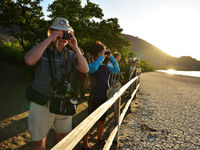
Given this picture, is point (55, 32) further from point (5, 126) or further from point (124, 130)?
point (5, 126)

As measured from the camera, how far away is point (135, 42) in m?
174

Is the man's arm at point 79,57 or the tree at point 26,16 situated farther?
the tree at point 26,16

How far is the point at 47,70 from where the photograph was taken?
144 cm

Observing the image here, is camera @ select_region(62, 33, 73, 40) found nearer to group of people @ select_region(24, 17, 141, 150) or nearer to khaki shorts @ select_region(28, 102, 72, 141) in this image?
group of people @ select_region(24, 17, 141, 150)

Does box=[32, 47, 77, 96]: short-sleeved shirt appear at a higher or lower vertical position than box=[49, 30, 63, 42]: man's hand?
lower

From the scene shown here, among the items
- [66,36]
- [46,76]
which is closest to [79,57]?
[66,36]

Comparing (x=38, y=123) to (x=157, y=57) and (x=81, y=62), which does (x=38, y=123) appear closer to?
(x=81, y=62)

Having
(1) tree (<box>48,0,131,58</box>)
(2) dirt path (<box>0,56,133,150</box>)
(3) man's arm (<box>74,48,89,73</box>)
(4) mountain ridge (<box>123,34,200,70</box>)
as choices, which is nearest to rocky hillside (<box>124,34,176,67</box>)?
(4) mountain ridge (<box>123,34,200,70</box>)

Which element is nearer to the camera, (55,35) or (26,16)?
(55,35)

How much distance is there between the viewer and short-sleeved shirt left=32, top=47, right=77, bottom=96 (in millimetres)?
1428

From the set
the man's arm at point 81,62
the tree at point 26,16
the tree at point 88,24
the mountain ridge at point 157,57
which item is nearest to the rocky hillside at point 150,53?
the mountain ridge at point 157,57

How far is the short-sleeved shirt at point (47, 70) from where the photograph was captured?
1428mm

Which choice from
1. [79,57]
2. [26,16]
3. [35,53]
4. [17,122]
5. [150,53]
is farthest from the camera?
[150,53]

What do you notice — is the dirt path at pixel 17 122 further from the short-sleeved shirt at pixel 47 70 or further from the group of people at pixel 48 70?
the short-sleeved shirt at pixel 47 70
